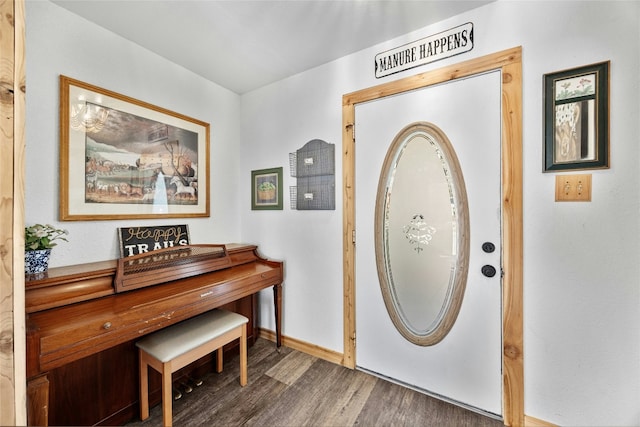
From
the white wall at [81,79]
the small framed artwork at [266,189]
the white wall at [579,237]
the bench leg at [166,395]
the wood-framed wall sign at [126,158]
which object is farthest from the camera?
the small framed artwork at [266,189]

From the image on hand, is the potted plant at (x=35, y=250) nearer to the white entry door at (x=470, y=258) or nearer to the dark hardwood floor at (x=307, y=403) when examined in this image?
the dark hardwood floor at (x=307, y=403)

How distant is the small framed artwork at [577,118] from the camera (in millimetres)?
1314

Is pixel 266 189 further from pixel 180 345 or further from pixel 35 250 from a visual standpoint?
pixel 35 250

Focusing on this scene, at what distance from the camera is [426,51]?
1781 mm

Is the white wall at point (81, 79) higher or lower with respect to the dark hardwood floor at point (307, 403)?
higher

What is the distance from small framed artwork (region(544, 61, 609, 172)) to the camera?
4.31 feet

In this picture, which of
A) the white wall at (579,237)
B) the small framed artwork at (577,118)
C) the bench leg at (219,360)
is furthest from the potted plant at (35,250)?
the small framed artwork at (577,118)

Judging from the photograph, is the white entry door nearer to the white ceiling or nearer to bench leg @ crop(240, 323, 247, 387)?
the white ceiling

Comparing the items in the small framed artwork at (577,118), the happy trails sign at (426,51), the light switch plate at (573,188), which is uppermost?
the happy trails sign at (426,51)

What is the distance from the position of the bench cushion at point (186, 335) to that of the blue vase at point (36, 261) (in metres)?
0.67

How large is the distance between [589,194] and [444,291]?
94 cm

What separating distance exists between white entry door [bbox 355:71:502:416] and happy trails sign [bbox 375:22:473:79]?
20 centimetres

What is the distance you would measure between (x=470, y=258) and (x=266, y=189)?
6.16 feet

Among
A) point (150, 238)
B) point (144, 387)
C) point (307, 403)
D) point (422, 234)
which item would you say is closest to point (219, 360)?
point (144, 387)
